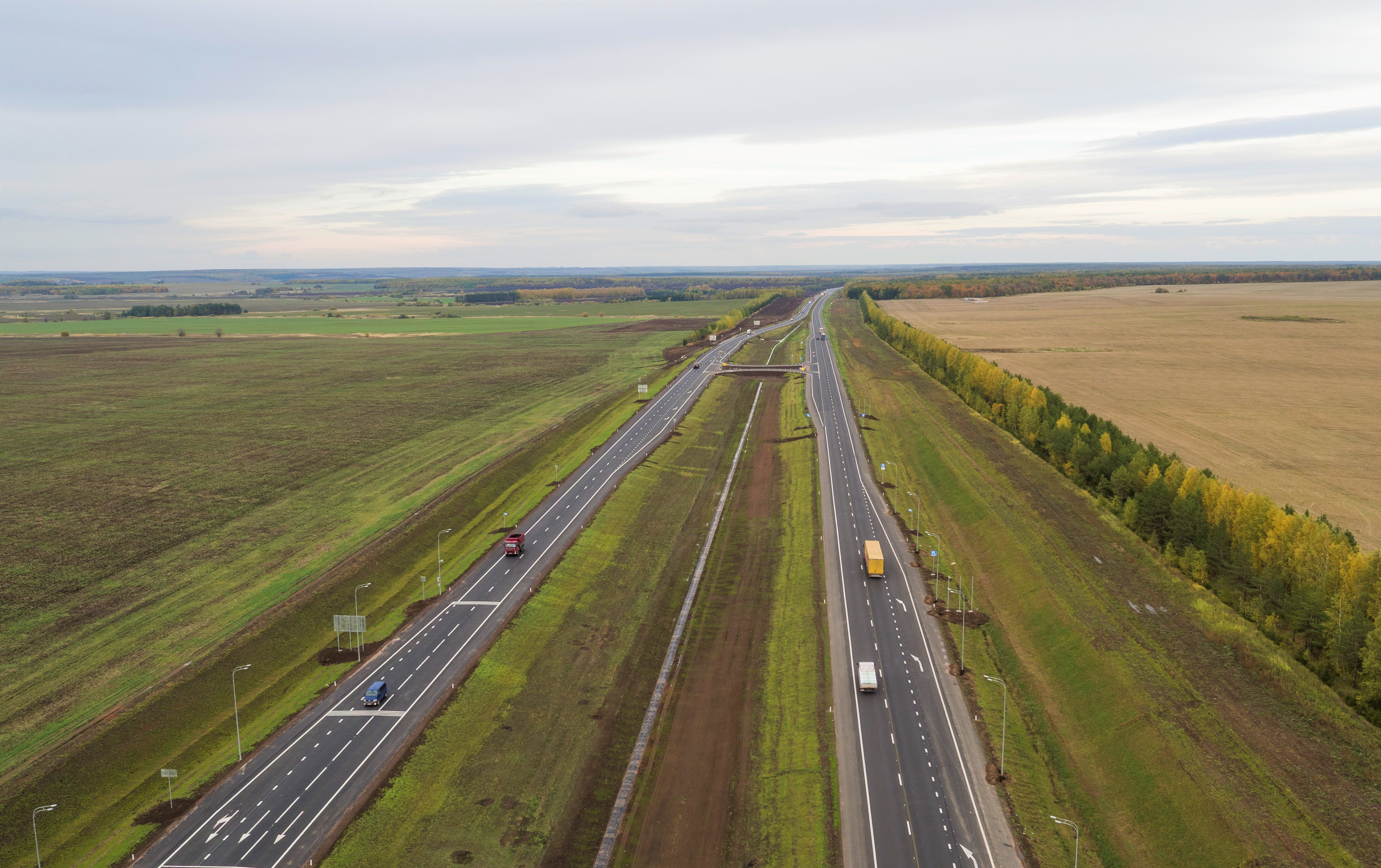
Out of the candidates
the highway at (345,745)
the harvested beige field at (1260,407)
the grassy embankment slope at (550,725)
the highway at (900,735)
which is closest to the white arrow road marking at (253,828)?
the highway at (345,745)

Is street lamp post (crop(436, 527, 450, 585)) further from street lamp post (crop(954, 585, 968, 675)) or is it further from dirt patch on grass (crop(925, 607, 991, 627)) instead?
street lamp post (crop(954, 585, 968, 675))

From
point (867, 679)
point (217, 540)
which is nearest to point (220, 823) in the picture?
point (867, 679)

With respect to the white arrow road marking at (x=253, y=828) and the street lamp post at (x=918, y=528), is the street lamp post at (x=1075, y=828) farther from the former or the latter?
the white arrow road marking at (x=253, y=828)

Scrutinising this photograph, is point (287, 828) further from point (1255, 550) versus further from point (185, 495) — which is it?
point (1255, 550)

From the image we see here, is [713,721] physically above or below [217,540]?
below

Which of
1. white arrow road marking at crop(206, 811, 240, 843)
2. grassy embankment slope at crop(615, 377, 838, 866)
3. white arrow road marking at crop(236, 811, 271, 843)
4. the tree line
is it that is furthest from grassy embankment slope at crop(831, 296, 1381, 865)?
white arrow road marking at crop(206, 811, 240, 843)

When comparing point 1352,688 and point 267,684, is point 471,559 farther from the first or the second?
point 1352,688
